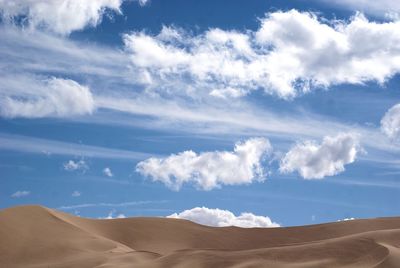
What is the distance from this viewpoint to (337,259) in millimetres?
34688

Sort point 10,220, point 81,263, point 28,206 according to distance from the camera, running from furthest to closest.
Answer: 1. point 28,206
2. point 10,220
3. point 81,263

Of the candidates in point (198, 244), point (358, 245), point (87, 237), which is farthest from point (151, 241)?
point (358, 245)

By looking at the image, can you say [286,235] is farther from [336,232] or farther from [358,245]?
[358,245]

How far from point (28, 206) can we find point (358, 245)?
26412mm

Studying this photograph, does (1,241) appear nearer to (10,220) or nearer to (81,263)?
(10,220)

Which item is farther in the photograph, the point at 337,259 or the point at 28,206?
the point at 28,206

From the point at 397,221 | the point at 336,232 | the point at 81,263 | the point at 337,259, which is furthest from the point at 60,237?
the point at 397,221

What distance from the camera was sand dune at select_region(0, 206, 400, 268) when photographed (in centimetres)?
3509

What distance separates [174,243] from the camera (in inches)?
2063

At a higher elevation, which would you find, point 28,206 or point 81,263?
point 28,206

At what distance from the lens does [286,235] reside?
191 feet

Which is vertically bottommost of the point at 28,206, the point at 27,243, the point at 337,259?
the point at 337,259

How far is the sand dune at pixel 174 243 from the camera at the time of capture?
35094 mm

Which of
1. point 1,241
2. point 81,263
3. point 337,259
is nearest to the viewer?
point 337,259
